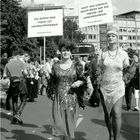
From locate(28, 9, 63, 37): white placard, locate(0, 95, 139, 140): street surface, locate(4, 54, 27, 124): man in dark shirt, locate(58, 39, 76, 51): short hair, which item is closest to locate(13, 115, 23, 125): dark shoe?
locate(0, 95, 139, 140): street surface

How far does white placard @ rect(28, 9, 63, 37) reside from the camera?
12219 mm

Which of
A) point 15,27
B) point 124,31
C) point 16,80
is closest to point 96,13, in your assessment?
point 16,80

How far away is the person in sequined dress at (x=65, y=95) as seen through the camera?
195 inches

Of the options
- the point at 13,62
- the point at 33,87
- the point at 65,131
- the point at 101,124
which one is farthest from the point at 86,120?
the point at 33,87

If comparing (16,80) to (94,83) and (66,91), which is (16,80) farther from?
(94,83)

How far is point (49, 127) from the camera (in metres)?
7.30

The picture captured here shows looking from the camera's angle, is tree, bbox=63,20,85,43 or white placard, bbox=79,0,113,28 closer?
white placard, bbox=79,0,113,28

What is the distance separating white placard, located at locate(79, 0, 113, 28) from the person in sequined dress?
5314 millimetres

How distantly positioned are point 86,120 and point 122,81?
3452mm

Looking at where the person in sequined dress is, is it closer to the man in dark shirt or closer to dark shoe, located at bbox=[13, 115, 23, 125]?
dark shoe, located at bbox=[13, 115, 23, 125]

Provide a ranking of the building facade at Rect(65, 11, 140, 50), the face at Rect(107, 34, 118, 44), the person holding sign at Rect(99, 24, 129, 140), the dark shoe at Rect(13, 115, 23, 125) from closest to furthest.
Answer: the person holding sign at Rect(99, 24, 129, 140) < the face at Rect(107, 34, 118, 44) < the dark shoe at Rect(13, 115, 23, 125) < the building facade at Rect(65, 11, 140, 50)

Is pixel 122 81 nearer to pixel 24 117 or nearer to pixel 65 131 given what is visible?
pixel 65 131

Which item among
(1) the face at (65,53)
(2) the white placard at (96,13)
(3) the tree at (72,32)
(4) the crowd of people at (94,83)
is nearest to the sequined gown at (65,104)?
(4) the crowd of people at (94,83)

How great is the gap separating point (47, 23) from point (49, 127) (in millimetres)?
5806
